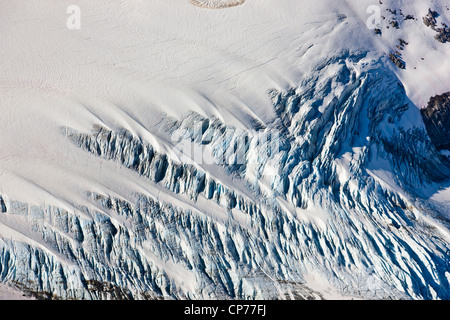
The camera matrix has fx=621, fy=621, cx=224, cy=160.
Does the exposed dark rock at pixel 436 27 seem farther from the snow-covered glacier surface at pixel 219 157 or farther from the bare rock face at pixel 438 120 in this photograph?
the bare rock face at pixel 438 120

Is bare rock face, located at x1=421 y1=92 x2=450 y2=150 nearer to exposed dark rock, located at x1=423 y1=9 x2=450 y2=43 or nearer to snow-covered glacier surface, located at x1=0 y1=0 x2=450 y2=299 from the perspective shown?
snow-covered glacier surface, located at x1=0 y1=0 x2=450 y2=299

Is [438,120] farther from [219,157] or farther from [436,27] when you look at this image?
[219,157]

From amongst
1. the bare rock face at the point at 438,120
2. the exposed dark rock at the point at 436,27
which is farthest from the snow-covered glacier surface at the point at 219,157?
the exposed dark rock at the point at 436,27

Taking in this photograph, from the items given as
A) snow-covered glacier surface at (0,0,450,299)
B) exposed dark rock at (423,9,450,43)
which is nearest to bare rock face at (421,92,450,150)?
snow-covered glacier surface at (0,0,450,299)

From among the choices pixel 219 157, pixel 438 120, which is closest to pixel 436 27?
pixel 438 120

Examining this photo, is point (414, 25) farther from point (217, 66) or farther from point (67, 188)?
point (67, 188)

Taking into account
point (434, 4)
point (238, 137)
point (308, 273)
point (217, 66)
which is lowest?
point (308, 273)

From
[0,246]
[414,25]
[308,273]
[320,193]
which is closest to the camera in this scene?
[0,246]

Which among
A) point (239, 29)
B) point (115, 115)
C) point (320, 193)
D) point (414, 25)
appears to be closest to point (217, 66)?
point (239, 29)
